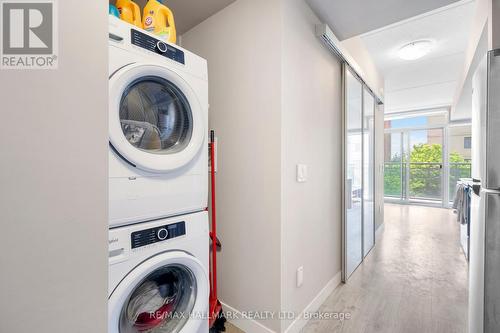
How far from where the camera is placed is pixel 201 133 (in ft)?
4.05

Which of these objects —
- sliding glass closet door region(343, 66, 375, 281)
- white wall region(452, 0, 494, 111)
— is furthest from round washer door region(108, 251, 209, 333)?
white wall region(452, 0, 494, 111)

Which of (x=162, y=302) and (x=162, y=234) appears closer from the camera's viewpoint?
(x=162, y=234)

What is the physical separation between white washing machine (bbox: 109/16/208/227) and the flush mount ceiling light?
9.62 feet

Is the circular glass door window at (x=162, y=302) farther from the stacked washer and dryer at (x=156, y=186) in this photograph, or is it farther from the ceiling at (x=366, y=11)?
the ceiling at (x=366, y=11)

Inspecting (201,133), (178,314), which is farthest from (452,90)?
(178,314)

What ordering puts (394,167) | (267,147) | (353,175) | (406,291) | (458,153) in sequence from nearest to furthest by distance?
(267,147) → (406,291) → (353,175) → (458,153) → (394,167)

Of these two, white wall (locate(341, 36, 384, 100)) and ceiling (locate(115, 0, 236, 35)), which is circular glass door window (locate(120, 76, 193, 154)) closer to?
ceiling (locate(115, 0, 236, 35))

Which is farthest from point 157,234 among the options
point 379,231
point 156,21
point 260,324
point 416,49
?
point 379,231

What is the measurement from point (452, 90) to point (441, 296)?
15.1ft

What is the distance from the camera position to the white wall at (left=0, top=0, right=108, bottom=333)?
47 cm

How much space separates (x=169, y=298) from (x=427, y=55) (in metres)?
4.23

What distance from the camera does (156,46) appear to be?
110 centimetres

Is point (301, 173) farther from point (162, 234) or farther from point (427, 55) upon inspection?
point (427, 55)

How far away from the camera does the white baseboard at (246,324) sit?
153 centimetres
